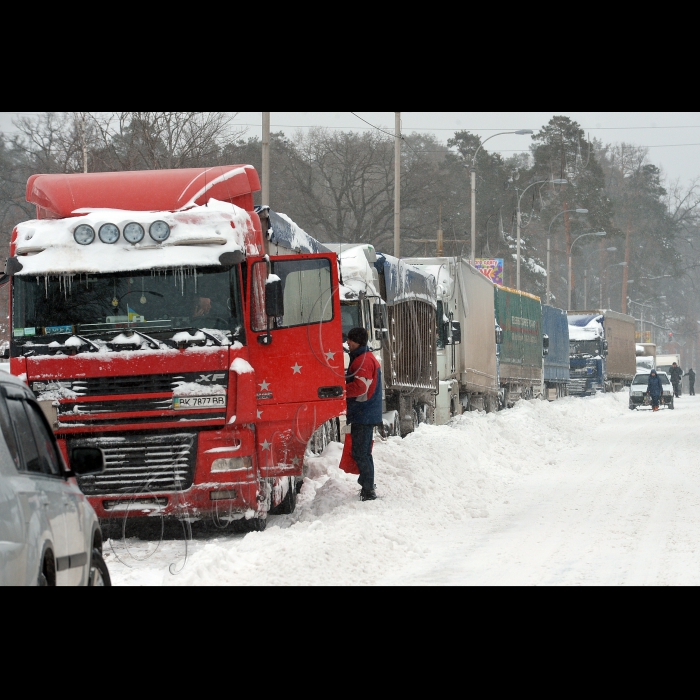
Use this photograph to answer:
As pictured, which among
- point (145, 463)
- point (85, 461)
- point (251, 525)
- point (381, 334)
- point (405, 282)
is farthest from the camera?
point (405, 282)

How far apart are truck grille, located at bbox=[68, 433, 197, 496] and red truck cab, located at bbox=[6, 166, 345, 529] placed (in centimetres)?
1

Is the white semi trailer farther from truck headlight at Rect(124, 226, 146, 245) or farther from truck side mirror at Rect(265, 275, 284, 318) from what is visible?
truck headlight at Rect(124, 226, 146, 245)

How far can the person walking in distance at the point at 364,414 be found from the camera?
13.5 m

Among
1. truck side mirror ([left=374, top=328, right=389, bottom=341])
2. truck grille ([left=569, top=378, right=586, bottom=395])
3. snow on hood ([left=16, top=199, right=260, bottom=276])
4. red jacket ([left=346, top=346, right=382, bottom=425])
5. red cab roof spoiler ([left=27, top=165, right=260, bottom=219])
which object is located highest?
red cab roof spoiler ([left=27, top=165, right=260, bottom=219])

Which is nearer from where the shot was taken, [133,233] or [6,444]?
[6,444]

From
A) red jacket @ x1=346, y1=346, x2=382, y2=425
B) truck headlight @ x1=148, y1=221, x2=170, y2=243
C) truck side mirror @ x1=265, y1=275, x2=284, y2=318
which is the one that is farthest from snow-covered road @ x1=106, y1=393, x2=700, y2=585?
truck headlight @ x1=148, y1=221, x2=170, y2=243

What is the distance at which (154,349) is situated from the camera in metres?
11.2

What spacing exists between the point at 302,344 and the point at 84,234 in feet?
7.57

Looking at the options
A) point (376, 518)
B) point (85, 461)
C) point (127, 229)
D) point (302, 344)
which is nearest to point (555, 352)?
point (376, 518)

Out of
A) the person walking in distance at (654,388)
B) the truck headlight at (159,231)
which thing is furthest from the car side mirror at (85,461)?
the person walking in distance at (654,388)

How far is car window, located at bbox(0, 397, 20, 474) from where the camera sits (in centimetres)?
533

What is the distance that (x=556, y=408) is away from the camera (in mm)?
38938

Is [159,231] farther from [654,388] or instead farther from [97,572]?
[654,388]
